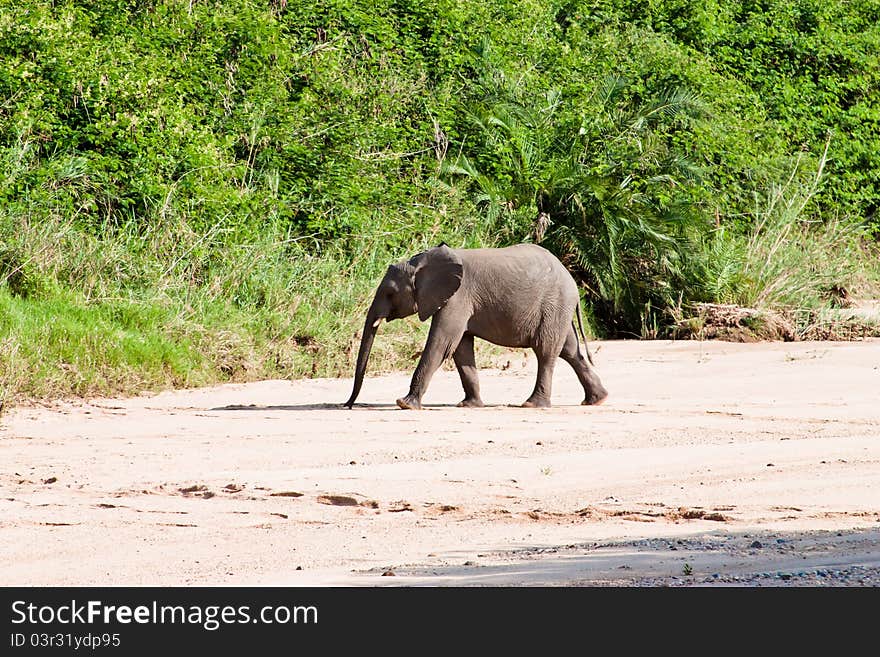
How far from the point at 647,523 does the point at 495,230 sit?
1134 cm

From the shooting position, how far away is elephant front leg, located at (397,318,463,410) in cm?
1171

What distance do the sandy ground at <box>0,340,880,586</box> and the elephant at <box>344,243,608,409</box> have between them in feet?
1.26

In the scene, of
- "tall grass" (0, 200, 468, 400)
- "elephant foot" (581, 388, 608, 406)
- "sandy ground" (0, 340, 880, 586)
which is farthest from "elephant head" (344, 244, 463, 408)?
"tall grass" (0, 200, 468, 400)

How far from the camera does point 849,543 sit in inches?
243

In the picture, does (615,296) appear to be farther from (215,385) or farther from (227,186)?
(215,385)

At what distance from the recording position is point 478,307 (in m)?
12.1

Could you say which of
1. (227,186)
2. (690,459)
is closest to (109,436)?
(690,459)

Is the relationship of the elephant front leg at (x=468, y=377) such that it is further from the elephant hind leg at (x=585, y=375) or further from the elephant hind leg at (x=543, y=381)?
the elephant hind leg at (x=585, y=375)

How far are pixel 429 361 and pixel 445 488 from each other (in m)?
3.72

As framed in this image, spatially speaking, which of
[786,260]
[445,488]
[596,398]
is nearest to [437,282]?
[596,398]

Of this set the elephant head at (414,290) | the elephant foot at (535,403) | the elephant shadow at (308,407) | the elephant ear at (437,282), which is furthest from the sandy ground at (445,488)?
the elephant ear at (437,282)

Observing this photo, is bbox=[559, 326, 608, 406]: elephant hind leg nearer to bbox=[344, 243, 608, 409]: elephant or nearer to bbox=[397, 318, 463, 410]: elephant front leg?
bbox=[344, 243, 608, 409]: elephant

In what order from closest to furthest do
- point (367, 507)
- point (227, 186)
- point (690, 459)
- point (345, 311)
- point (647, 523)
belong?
point (647, 523), point (367, 507), point (690, 459), point (345, 311), point (227, 186)

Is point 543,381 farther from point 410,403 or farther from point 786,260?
point 786,260
